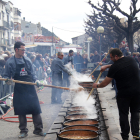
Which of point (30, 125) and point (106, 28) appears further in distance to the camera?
point (106, 28)

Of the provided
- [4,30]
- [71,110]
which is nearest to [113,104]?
[71,110]

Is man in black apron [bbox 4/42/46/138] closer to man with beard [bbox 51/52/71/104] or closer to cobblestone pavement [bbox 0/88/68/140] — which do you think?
cobblestone pavement [bbox 0/88/68/140]

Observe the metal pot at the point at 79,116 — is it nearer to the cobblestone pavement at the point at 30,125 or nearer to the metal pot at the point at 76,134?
the cobblestone pavement at the point at 30,125

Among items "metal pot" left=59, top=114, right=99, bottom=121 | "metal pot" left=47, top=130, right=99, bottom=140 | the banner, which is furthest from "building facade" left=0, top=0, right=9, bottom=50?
"metal pot" left=47, top=130, right=99, bottom=140

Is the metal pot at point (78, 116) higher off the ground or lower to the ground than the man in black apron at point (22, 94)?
lower

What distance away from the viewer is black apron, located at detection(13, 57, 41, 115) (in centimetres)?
461

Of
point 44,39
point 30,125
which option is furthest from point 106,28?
point 44,39

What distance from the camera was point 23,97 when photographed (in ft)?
15.2

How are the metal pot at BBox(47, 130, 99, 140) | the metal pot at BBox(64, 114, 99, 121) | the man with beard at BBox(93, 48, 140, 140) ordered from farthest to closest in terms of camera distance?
the metal pot at BBox(64, 114, 99, 121) → the man with beard at BBox(93, 48, 140, 140) → the metal pot at BBox(47, 130, 99, 140)

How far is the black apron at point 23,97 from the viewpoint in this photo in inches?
182

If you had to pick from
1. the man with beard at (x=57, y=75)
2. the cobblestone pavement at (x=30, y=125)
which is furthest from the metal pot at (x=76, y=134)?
the man with beard at (x=57, y=75)

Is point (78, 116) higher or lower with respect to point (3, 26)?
lower

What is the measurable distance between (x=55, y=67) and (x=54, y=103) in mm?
1388

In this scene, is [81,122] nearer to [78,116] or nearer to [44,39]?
[78,116]
